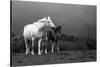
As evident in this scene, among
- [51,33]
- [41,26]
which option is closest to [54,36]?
[51,33]

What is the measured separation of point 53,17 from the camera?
2828 millimetres

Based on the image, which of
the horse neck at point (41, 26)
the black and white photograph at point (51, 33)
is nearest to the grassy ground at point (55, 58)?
the black and white photograph at point (51, 33)

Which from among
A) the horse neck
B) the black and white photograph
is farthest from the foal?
the horse neck

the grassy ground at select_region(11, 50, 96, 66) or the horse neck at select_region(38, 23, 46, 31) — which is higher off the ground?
the horse neck at select_region(38, 23, 46, 31)

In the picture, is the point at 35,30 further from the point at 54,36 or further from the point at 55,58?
the point at 55,58

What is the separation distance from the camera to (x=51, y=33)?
9.37 feet

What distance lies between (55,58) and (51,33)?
1.21 ft

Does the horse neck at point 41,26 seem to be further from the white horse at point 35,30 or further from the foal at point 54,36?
the foal at point 54,36

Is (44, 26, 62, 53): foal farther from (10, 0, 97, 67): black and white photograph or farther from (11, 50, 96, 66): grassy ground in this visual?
(11, 50, 96, 66): grassy ground

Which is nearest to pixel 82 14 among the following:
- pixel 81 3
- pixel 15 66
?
pixel 81 3

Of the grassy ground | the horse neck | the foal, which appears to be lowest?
the grassy ground

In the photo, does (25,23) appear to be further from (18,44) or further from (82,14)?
(82,14)

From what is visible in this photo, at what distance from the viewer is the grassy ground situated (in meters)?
2.65

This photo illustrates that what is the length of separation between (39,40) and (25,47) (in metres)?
0.23
